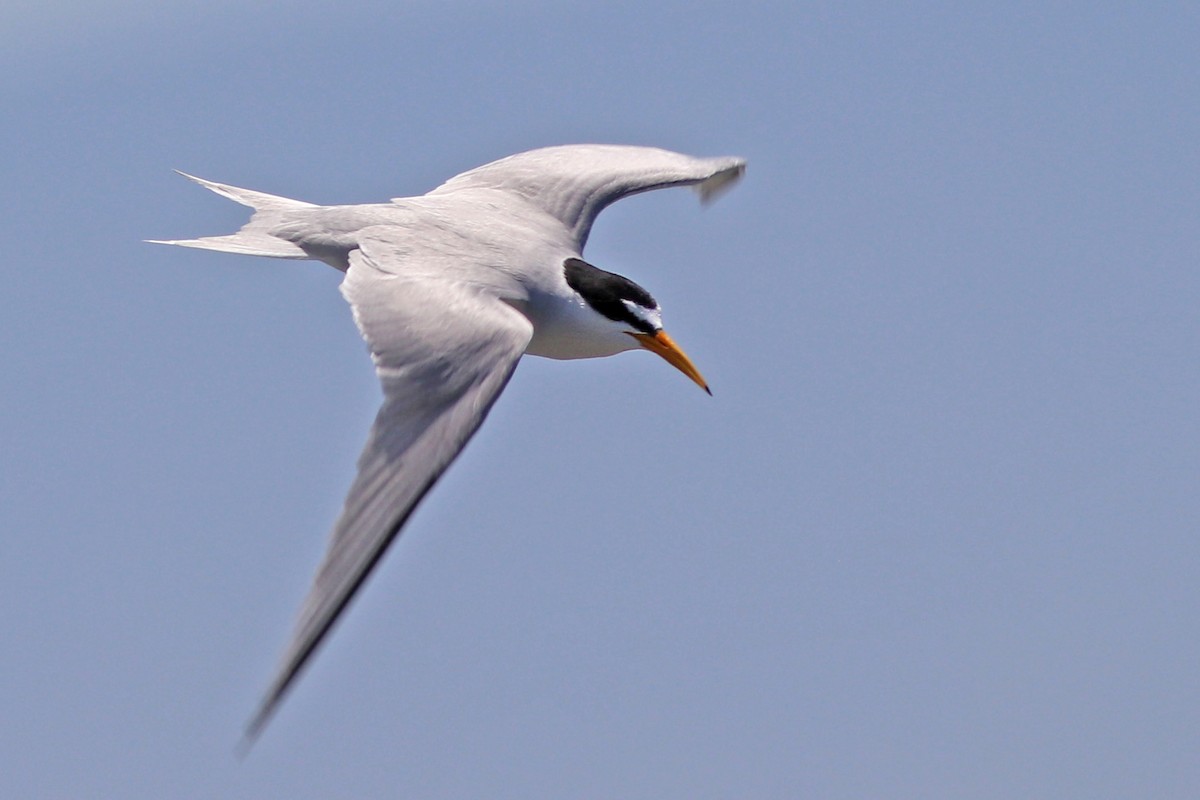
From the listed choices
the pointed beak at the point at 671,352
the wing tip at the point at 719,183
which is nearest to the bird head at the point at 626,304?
the pointed beak at the point at 671,352

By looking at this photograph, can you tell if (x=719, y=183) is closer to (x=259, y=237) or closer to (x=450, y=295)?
(x=259, y=237)

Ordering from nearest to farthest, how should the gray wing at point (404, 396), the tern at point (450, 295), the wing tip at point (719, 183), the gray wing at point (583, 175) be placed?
the gray wing at point (404, 396) → the tern at point (450, 295) → the gray wing at point (583, 175) → the wing tip at point (719, 183)

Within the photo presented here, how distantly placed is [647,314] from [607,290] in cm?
32

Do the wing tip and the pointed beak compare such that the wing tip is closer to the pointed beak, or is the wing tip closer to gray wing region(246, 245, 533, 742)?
the pointed beak

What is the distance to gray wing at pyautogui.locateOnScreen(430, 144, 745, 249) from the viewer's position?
1073cm

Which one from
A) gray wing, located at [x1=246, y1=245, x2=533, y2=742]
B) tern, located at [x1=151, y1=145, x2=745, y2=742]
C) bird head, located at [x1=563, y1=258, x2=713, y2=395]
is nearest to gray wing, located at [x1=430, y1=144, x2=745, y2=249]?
tern, located at [x1=151, y1=145, x2=745, y2=742]

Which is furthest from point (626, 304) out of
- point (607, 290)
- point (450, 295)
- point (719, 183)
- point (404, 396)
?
point (719, 183)

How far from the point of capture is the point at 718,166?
1137cm

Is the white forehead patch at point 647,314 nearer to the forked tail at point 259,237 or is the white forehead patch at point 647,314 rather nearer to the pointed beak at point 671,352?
the pointed beak at point 671,352

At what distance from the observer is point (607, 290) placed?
9.14 metres

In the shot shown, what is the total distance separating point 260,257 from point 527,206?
2.01m

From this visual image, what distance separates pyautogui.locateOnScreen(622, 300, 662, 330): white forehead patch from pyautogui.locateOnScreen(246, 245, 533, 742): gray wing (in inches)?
43.9

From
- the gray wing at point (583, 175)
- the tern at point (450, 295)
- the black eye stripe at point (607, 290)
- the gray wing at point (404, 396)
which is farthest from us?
the gray wing at point (583, 175)

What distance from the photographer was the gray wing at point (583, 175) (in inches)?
423
